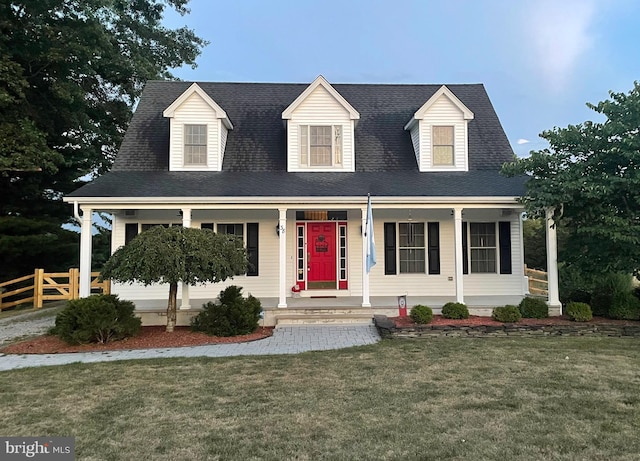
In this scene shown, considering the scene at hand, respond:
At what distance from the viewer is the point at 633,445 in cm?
373

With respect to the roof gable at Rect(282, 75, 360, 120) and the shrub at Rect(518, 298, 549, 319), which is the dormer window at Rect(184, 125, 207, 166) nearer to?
the roof gable at Rect(282, 75, 360, 120)

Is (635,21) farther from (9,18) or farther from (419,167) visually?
(9,18)

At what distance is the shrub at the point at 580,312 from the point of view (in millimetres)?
9716

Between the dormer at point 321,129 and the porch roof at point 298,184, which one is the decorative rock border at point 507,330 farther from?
the dormer at point 321,129

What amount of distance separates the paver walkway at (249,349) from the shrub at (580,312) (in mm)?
4572

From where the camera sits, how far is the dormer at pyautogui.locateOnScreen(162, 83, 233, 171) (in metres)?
13.0

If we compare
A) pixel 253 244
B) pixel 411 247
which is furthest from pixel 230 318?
pixel 411 247

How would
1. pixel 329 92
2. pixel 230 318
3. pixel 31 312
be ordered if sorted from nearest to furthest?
pixel 230 318 → pixel 329 92 → pixel 31 312

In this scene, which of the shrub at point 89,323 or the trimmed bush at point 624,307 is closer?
the shrub at point 89,323

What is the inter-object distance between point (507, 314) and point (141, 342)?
26.7 feet

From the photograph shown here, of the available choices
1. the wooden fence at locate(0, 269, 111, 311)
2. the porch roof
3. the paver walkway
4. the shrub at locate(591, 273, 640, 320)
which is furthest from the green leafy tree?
the wooden fence at locate(0, 269, 111, 311)

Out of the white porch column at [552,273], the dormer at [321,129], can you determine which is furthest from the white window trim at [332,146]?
the white porch column at [552,273]

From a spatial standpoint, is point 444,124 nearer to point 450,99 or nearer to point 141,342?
point 450,99

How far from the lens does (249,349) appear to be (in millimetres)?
8266
